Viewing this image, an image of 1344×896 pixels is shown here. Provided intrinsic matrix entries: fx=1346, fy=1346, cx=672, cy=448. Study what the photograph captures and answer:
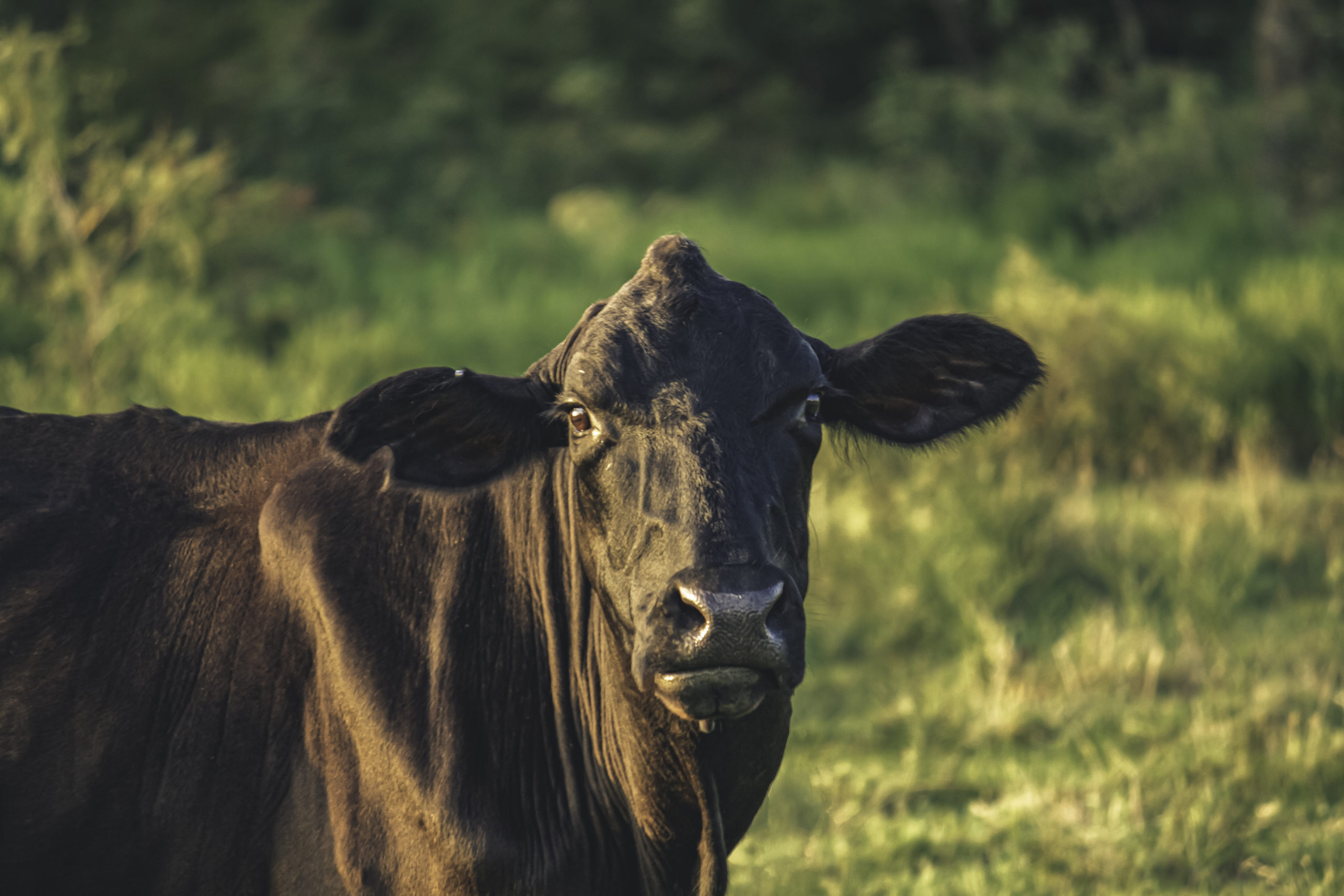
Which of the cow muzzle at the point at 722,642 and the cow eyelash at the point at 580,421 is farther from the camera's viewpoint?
the cow eyelash at the point at 580,421

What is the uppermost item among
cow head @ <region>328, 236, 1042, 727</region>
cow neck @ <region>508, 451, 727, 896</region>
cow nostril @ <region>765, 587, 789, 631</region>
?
cow head @ <region>328, 236, 1042, 727</region>

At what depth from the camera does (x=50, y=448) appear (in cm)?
347

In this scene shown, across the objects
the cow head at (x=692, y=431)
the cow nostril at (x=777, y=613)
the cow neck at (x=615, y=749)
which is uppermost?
the cow head at (x=692, y=431)

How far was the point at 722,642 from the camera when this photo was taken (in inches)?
106

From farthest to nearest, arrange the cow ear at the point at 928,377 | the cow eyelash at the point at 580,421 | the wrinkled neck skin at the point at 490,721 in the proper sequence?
1. the cow ear at the point at 928,377
2. the cow eyelash at the point at 580,421
3. the wrinkled neck skin at the point at 490,721

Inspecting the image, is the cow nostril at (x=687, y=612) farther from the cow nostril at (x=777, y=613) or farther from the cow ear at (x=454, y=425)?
the cow ear at (x=454, y=425)

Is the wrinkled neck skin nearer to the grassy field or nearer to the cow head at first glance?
the cow head

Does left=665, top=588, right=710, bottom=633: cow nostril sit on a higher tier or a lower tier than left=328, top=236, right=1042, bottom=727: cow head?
lower

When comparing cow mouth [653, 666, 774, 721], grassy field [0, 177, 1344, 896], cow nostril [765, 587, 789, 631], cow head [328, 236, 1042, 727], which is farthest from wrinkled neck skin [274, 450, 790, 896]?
grassy field [0, 177, 1344, 896]

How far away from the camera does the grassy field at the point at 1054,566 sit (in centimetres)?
502

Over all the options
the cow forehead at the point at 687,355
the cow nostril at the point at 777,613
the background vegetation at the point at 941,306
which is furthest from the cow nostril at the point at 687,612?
the background vegetation at the point at 941,306

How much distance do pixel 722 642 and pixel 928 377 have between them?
1.32 meters

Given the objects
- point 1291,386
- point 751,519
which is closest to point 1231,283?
point 1291,386

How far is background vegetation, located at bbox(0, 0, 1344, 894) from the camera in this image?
18.1 ft
